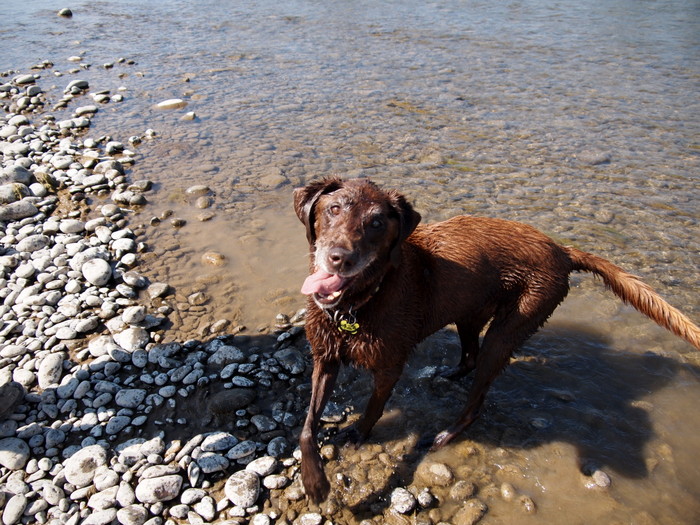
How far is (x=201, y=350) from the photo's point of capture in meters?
5.18

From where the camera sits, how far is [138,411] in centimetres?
448

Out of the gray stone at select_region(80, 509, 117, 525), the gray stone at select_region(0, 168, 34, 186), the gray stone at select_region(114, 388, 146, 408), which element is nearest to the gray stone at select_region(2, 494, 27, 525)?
the gray stone at select_region(80, 509, 117, 525)

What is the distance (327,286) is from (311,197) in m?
0.76

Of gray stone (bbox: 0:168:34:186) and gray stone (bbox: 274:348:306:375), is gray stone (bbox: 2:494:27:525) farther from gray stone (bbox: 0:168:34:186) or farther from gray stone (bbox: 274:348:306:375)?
gray stone (bbox: 0:168:34:186)

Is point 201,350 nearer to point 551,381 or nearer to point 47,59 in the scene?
point 551,381

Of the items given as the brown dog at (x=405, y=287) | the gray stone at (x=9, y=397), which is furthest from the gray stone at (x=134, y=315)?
the brown dog at (x=405, y=287)

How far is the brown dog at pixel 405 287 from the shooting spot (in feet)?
12.0

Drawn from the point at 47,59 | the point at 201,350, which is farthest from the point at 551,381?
the point at 47,59

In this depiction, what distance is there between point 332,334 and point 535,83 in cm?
1042

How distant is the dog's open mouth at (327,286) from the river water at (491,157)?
5.15 feet

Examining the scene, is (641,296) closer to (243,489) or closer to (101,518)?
(243,489)

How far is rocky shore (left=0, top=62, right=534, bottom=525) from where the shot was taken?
12.4 feet

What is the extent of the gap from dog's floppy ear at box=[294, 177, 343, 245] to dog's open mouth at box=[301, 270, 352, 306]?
0.46 meters

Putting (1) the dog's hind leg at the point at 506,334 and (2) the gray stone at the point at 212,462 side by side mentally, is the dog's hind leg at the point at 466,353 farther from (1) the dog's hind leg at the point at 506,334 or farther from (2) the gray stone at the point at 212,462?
(2) the gray stone at the point at 212,462
